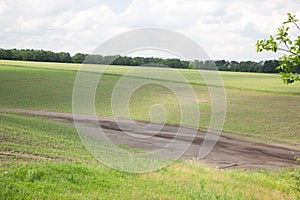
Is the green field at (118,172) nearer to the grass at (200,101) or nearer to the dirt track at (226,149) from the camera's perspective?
the grass at (200,101)

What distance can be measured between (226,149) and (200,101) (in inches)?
829

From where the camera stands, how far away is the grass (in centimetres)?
3450

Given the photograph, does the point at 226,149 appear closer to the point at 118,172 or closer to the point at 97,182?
the point at 118,172

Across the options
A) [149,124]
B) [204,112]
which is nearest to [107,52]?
[149,124]

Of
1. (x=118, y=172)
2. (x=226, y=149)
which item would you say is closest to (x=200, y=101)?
(x=226, y=149)

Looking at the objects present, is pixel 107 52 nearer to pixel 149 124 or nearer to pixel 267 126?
pixel 149 124

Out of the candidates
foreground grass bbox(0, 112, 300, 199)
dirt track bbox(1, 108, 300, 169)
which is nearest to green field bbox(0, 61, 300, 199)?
foreground grass bbox(0, 112, 300, 199)

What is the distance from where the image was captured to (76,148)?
18.3 m

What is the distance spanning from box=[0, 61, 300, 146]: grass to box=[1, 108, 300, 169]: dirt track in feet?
11.2

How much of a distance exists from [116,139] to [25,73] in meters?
45.1

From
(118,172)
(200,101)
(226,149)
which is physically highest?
(118,172)

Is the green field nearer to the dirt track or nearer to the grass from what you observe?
the grass

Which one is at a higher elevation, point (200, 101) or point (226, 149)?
point (200, 101)

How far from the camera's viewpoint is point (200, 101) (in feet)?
152
